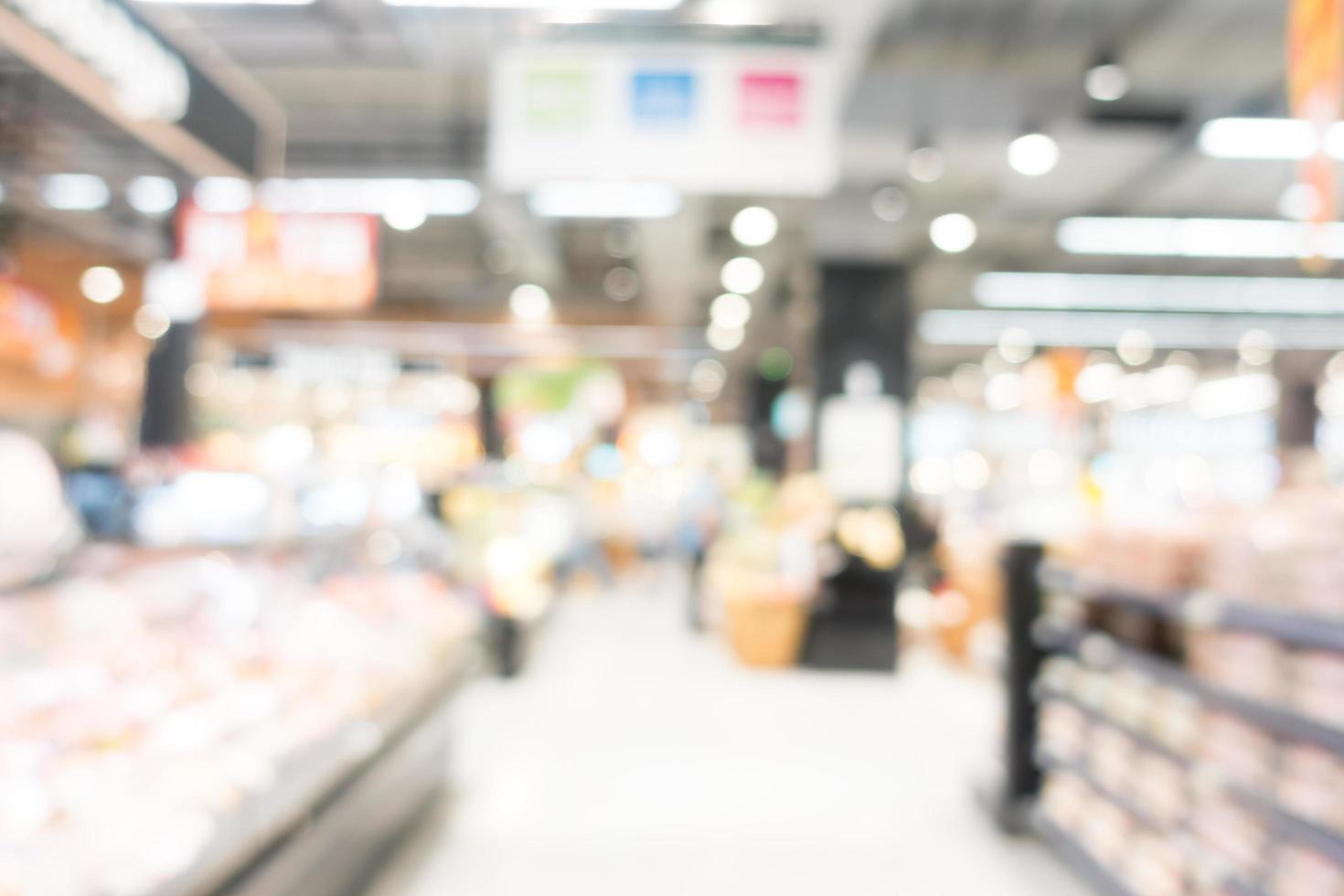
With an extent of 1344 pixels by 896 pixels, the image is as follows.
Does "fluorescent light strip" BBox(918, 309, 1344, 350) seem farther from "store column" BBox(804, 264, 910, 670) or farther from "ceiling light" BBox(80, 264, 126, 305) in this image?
"ceiling light" BBox(80, 264, 126, 305)

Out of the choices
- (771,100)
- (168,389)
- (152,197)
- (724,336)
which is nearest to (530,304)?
(724,336)

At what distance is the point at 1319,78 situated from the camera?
271cm

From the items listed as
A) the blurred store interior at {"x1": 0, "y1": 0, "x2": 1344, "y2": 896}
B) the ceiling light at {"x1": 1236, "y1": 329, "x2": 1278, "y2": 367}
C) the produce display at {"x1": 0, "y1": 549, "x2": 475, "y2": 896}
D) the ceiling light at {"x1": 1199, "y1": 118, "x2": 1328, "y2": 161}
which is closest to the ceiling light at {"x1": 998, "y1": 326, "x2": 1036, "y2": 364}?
the blurred store interior at {"x1": 0, "y1": 0, "x2": 1344, "y2": 896}

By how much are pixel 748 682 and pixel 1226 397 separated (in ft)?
59.0

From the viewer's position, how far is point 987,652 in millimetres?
8008

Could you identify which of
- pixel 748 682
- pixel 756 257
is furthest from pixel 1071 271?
pixel 748 682

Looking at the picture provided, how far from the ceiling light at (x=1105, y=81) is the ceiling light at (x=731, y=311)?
707 cm

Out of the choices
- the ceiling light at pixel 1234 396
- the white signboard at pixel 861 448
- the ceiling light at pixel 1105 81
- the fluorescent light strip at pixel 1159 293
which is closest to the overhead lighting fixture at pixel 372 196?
the white signboard at pixel 861 448

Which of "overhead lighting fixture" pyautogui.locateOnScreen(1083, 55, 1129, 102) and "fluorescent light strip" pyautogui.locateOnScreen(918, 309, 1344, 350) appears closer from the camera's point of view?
"overhead lighting fixture" pyautogui.locateOnScreen(1083, 55, 1129, 102)

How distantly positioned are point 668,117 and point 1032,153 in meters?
3.13

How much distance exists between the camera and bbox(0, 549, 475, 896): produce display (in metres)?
2.16

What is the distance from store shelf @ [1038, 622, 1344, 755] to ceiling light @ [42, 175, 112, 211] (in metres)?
7.86

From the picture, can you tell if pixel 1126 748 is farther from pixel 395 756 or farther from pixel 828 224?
pixel 828 224

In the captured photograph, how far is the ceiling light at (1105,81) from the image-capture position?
17.2ft
